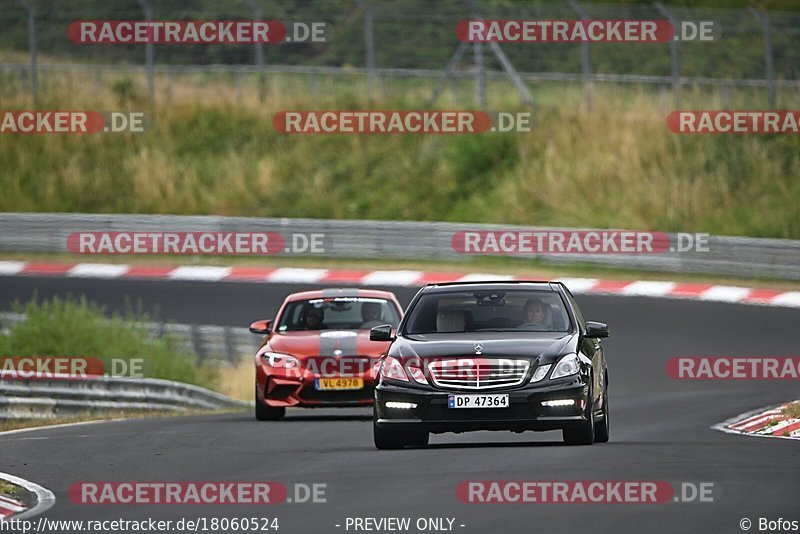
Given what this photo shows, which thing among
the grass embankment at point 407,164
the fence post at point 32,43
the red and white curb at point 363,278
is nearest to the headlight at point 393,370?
the red and white curb at point 363,278

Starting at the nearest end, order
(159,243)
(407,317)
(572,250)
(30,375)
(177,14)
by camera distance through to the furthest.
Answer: (407,317), (30,375), (572,250), (159,243), (177,14)

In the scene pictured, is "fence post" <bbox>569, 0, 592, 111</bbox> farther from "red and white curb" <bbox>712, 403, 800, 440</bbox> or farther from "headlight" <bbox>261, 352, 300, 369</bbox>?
"headlight" <bbox>261, 352, 300, 369</bbox>

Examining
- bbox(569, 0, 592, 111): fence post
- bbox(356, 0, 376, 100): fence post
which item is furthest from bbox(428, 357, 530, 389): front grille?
bbox(356, 0, 376, 100): fence post

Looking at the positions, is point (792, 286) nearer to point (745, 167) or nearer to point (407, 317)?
point (745, 167)

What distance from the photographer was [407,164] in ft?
131

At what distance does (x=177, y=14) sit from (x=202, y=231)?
319 inches

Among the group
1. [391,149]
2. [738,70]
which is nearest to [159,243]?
[391,149]

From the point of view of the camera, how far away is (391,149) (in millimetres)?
40875

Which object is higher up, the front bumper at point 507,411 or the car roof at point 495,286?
the car roof at point 495,286

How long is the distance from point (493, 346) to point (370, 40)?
25.3 metres

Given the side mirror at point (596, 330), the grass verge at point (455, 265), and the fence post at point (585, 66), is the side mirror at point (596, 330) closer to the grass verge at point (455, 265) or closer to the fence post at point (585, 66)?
the grass verge at point (455, 265)

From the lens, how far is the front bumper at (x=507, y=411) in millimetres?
12430

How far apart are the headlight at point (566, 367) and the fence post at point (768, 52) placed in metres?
20.9

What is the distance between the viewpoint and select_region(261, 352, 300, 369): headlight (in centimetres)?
1694
